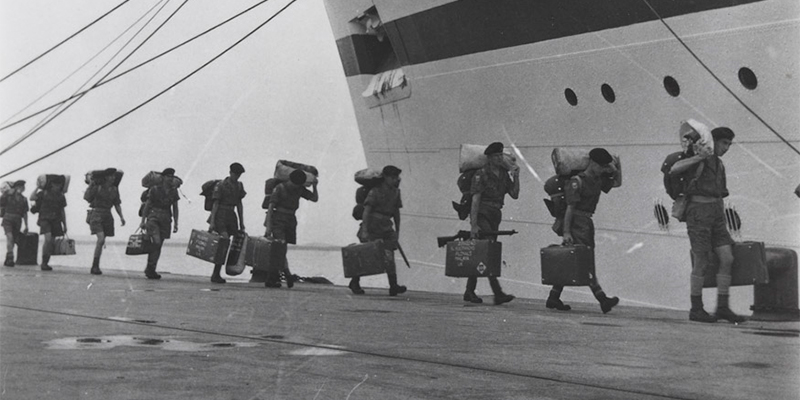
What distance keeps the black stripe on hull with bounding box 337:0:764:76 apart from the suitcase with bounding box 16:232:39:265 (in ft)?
28.4

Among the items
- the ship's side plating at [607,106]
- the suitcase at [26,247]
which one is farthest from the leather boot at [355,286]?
the suitcase at [26,247]

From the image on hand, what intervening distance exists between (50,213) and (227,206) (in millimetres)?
4241

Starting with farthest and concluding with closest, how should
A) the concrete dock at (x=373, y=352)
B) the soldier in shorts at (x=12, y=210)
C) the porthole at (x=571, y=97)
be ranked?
the soldier in shorts at (x=12, y=210), the porthole at (x=571, y=97), the concrete dock at (x=373, y=352)

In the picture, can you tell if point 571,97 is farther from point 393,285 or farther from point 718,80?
point 393,285

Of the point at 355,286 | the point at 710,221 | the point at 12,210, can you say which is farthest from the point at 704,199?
the point at 12,210

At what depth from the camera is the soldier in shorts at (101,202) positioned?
1483 centimetres

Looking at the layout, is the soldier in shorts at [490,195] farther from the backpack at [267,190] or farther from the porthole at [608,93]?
the backpack at [267,190]

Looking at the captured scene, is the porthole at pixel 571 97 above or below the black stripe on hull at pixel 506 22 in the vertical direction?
below

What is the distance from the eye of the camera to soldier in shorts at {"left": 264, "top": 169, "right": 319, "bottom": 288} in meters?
12.2

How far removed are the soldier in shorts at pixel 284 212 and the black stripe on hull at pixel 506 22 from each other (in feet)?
8.14

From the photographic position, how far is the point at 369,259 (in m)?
11.0

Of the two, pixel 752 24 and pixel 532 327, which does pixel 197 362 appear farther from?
pixel 752 24

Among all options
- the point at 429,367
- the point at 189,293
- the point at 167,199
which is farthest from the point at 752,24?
the point at 167,199

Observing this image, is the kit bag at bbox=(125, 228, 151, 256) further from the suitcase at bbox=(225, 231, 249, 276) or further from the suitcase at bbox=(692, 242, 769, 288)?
the suitcase at bbox=(692, 242, 769, 288)
